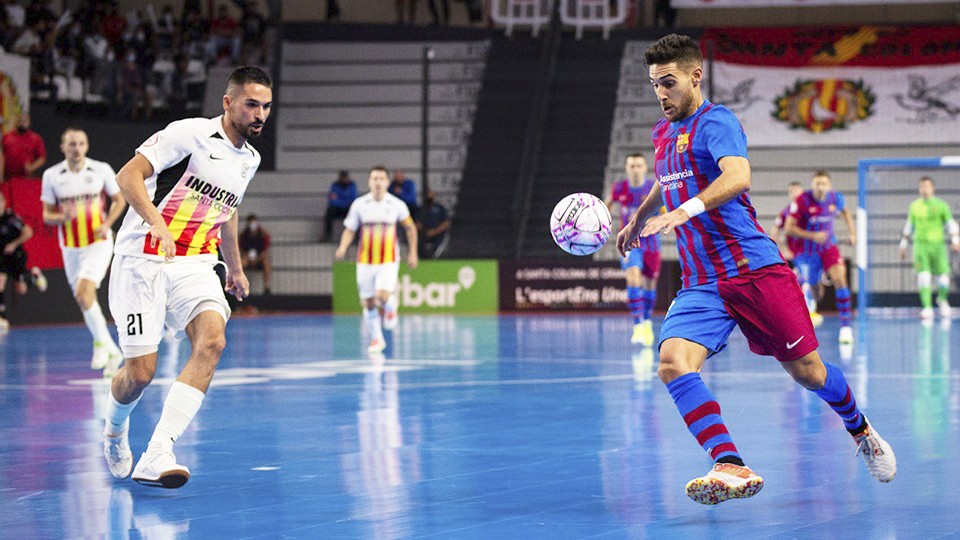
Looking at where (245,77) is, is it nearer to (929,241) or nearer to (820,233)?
(820,233)

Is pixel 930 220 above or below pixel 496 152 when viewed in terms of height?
below

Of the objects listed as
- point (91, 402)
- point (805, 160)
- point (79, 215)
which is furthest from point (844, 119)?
point (91, 402)

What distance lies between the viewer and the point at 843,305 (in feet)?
61.1

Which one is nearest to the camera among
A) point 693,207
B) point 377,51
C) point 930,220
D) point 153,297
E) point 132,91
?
point 693,207

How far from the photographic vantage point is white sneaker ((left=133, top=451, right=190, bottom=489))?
6898 millimetres

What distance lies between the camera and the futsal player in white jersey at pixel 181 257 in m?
7.31

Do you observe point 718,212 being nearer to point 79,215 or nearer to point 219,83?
point 79,215

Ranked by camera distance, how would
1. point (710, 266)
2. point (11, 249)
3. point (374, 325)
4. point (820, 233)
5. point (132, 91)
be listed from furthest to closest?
point (132, 91)
point (11, 249)
point (820, 233)
point (374, 325)
point (710, 266)

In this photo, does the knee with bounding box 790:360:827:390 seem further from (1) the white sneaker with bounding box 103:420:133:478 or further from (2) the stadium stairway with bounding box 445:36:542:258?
(2) the stadium stairway with bounding box 445:36:542:258

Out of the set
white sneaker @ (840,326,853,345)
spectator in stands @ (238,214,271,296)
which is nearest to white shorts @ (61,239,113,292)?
white sneaker @ (840,326,853,345)

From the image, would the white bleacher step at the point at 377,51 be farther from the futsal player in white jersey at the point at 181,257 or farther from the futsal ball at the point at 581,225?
the futsal ball at the point at 581,225

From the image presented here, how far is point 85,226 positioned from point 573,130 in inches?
697

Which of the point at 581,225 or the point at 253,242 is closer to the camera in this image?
the point at 581,225

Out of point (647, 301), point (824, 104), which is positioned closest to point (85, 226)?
point (647, 301)
